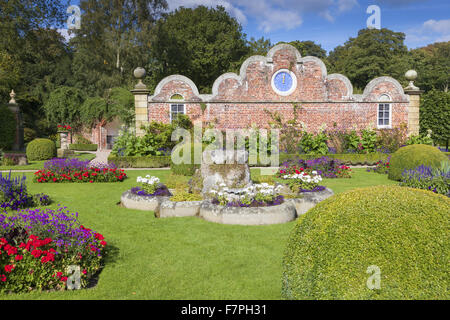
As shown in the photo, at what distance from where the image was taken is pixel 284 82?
20438 mm

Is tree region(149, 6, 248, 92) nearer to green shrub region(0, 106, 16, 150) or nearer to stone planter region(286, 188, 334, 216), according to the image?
green shrub region(0, 106, 16, 150)

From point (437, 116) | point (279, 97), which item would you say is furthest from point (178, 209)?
point (437, 116)

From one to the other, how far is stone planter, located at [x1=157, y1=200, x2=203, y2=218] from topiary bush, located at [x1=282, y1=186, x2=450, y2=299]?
4.80m

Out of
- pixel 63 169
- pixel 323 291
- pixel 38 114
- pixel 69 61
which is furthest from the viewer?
pixel 69 61

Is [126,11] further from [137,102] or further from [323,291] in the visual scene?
[323,291]

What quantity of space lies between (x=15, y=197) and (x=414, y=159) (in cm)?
1310

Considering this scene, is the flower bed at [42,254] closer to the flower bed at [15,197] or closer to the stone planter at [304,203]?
the flower bed at [15,197]

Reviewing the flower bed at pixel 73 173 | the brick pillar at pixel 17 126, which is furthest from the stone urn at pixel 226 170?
the brick pillar at pixel 17 126

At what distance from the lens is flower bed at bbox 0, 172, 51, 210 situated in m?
8.23

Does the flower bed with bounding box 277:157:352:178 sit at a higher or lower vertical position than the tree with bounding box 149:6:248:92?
lower

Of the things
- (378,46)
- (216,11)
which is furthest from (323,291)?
(378,46)

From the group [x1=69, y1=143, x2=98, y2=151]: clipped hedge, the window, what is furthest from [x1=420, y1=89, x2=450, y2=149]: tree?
[x1=69, y1=143, x2=98, y2=151]: clipped hedge
